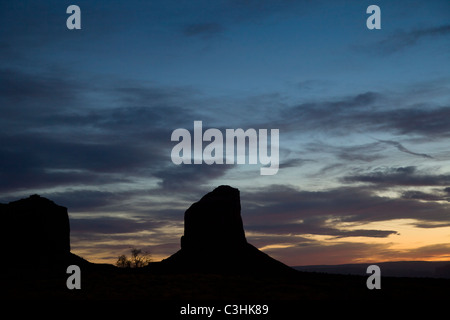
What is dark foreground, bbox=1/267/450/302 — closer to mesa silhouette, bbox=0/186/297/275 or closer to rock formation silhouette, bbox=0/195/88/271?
mesa silhouette, bbox=0/186/297/275

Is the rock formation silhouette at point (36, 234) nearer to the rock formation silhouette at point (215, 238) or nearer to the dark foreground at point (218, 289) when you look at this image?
the rock formation silhouette at point (215, 238)

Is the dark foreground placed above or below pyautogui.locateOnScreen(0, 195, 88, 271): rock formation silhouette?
below

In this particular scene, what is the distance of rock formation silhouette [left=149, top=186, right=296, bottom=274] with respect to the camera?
128 m

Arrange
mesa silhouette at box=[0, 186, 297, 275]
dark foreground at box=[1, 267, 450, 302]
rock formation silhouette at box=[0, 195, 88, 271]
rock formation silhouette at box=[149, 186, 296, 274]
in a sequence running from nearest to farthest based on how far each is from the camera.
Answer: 1. dark foreground at box=[1, 267, 450, 302]
2. rock formation silhouette at box=[0, 195, 88, 271]
3. mesa silhouette at box=[0, 186, 297, 275]
4. rock formation silhouette at box=[149, 186, 296, 274]

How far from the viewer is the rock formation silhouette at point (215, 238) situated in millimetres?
127812

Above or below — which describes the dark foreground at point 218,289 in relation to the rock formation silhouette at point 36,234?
below

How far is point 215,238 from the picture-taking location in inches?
5344

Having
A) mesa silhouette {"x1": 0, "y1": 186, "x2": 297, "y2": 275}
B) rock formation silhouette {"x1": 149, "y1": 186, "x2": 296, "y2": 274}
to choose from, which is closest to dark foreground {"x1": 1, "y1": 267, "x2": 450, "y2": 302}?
mesa silhouette {"x1": 0, "y1": 186, "x2": 297, "y2": 275}

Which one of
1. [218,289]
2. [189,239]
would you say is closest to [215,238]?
[189,239]

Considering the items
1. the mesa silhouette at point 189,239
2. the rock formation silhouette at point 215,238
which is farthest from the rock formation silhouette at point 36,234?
the rock formation silhouette at point 215,238
